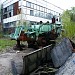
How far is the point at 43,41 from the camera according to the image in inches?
608

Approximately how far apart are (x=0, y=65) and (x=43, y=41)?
6.06m

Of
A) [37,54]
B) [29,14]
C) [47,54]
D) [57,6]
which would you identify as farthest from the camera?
[57,6]

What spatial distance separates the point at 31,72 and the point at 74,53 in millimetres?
2764

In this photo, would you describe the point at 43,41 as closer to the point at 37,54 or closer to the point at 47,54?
the point at 47,54

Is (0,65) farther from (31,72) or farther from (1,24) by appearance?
(1,24)

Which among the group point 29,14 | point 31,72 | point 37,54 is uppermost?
point 29,14

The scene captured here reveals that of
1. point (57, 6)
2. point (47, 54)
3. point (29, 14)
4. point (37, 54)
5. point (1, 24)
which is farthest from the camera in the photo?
point (57, 6)

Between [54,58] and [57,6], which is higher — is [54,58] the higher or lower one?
the lower one

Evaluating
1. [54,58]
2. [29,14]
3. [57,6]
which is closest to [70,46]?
[54,58]

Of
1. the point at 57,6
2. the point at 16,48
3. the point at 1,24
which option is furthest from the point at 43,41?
the point at 57,6

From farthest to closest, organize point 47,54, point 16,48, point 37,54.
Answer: point 16,48 < point 47,54 < point 37,54

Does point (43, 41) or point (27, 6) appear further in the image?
point (27, 6)

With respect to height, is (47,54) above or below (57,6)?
below

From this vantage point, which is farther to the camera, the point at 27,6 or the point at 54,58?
the point at 27,6
